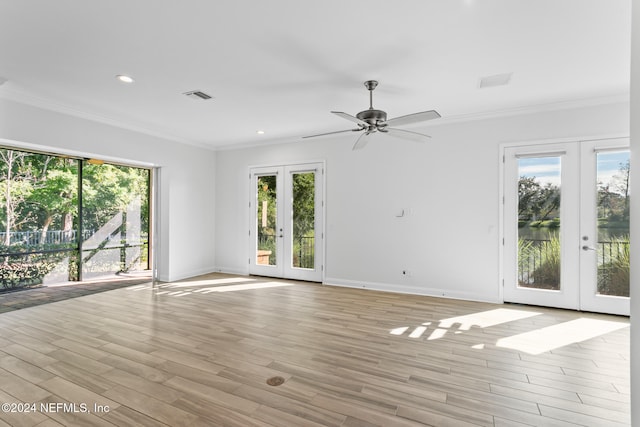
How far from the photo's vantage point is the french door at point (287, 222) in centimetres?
614

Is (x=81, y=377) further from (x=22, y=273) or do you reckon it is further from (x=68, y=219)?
(x=68, y=219)

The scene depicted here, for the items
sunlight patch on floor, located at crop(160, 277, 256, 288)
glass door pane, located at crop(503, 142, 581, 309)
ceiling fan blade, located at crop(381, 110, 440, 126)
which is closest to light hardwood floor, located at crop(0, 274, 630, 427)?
glass door pane, located at crop(503, 142, 581, 309)

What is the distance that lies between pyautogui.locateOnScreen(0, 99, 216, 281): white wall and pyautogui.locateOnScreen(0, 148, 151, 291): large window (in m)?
0.94

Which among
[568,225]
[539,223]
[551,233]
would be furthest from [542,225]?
[568,225]

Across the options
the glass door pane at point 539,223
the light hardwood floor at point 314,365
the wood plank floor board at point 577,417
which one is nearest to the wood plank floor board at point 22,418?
the light hardwood floor at point 314,365

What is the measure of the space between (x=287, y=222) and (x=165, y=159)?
2.55m

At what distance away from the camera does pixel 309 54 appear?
3037 millimetres

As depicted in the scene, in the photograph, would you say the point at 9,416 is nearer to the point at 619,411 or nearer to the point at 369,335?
the point at 369,335

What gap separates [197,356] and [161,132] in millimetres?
4320

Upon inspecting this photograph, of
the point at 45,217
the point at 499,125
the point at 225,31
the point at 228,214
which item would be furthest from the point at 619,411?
the point at 45,217

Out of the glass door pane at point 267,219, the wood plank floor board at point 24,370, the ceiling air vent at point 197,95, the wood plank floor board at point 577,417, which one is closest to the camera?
the wood plank floor board at point 577,417

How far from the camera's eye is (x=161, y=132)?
19.1 feet

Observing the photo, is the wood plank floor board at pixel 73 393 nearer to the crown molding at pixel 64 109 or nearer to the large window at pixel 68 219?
the crown molding at pixel 64 109

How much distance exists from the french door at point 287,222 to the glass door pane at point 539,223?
3.19 metres
